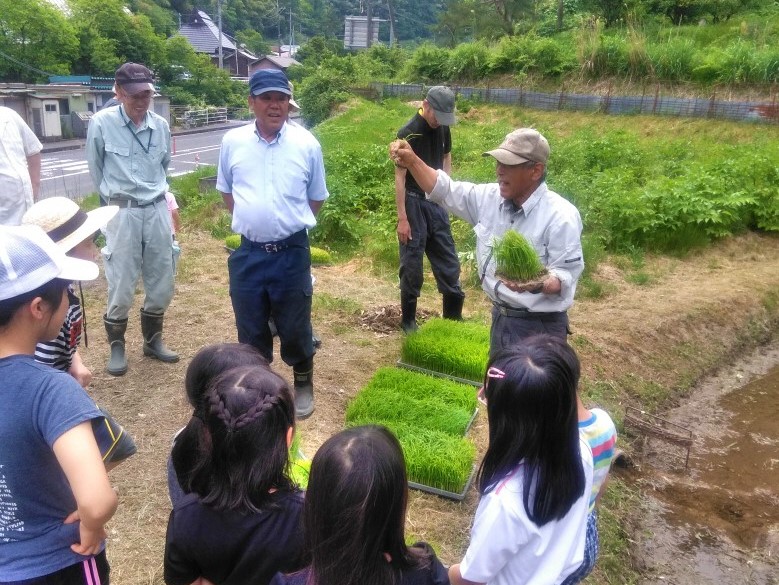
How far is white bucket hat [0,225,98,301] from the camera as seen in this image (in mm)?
1560

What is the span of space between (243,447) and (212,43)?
59367mm

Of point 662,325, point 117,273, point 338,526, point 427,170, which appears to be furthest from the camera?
point 662,325

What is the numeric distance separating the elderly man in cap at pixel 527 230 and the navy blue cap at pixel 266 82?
0.73 m

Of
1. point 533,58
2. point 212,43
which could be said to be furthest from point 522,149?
point 212,43

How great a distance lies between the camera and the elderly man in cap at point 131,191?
421 centimetres

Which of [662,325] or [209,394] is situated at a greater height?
[209,394]

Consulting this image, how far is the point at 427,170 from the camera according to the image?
335 centimetres

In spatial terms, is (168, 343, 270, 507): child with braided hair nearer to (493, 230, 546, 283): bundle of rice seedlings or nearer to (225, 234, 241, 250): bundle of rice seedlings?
(493, 230, 546, 283): bundle of rice seedlings

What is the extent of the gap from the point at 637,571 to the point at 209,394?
2.81 meters

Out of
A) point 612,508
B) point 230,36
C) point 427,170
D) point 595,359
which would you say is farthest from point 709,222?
point 230,36

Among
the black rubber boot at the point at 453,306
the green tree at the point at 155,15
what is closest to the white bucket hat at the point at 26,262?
the black rubber boot at the point at 453,306

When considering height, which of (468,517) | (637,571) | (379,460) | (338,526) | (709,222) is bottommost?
(637,571)

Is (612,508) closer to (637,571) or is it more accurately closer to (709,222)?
(637,571)

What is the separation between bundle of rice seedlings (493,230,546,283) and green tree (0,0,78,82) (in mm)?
33634
